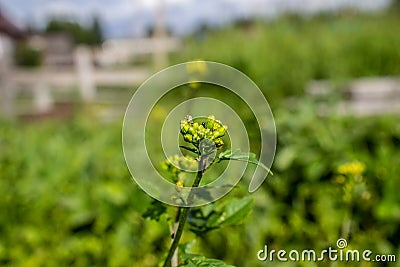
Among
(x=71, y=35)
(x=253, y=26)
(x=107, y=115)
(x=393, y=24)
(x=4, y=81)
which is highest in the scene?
(x=71, y=35)

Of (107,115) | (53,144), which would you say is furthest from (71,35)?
(53,144)

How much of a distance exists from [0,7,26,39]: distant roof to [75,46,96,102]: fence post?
8.95 feet

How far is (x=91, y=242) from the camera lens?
1.59 metres

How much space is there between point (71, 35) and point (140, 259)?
1634 cm

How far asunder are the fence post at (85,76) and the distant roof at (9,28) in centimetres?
273

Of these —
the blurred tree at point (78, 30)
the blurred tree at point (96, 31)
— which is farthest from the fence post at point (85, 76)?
the blurred tree at point (78, 30)

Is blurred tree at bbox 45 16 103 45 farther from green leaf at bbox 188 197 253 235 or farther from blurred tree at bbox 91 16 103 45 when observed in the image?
green leaf at bbox 188 197 253 235

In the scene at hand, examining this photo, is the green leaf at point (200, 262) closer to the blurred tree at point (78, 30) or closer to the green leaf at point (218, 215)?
the green leaf at point (218, 215)

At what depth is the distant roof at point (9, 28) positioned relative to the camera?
1247 cm

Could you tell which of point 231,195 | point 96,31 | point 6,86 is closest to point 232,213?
point 231,195

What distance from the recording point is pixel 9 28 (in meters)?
12.6

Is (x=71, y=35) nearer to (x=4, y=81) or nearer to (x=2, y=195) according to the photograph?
(x=4, y=81)

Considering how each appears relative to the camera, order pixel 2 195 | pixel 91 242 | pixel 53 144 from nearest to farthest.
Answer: pixel 91 242 < pixel 2 195 < pixel 53 144

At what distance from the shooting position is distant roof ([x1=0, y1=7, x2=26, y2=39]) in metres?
12.5
